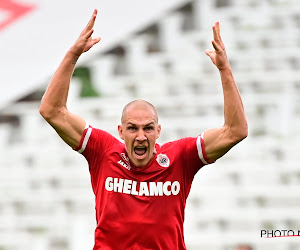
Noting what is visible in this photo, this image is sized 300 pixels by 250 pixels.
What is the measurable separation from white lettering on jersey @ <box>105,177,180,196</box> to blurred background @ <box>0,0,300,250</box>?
165 inches

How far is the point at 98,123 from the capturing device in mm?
8539

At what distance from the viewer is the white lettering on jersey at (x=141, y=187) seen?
390 cm

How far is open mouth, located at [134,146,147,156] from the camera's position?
12.8ft

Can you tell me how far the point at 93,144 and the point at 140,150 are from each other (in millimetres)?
270

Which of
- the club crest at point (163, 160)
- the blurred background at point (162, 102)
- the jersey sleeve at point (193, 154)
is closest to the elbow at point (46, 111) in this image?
the club crest at point (163, 160)

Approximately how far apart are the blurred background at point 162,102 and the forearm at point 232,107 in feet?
14.1

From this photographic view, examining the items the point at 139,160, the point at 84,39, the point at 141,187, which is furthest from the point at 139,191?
the point at 84,39

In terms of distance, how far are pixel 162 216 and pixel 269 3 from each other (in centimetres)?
562

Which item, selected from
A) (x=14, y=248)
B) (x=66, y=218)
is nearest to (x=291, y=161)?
(x=66, y=218)

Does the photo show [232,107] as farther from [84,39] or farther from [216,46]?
[84,39]


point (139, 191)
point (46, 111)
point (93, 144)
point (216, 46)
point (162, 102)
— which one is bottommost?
point (139, 191)

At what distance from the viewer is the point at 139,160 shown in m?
3.93

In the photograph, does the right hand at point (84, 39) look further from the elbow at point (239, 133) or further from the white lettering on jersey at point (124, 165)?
the elbow at point (239, 133)

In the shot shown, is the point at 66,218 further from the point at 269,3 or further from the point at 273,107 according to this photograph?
the point at 269,3
